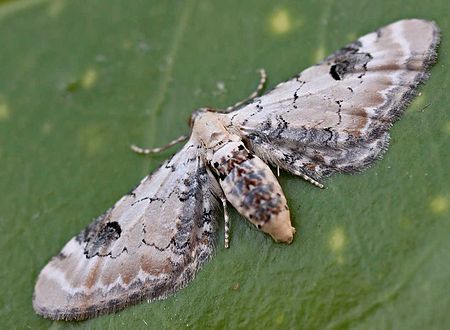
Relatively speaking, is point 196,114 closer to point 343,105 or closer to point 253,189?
point 253,189

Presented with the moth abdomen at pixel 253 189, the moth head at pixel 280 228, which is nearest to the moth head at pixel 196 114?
the moth abdomen at pixel 253 189

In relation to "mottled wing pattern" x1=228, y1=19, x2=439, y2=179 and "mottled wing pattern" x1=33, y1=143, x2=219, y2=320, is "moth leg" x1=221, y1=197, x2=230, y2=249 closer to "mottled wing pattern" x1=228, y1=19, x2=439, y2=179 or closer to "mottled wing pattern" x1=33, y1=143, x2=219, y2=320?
"mottled wing pattern" x1=33, y1=143, x2=219, y2=320

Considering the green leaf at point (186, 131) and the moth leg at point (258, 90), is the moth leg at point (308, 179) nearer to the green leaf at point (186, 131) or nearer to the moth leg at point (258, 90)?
the green leaf at point (186, 131)

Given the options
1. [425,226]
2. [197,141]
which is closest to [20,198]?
[197,141]

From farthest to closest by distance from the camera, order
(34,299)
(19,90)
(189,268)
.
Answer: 1. (19,90)
2. (34,299)
3. (189,268)

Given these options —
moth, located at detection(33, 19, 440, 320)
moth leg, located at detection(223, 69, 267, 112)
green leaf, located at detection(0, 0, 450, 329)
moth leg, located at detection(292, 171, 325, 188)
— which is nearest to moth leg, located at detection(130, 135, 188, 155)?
green leaf, located at detection(0, 0, 450, 329)

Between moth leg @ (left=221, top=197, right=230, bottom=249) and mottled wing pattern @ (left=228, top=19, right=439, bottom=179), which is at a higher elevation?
mottled wing pattern @ (left=228, top=19, right=439, bottom=179)

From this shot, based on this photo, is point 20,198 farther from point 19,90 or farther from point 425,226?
point 425,226
